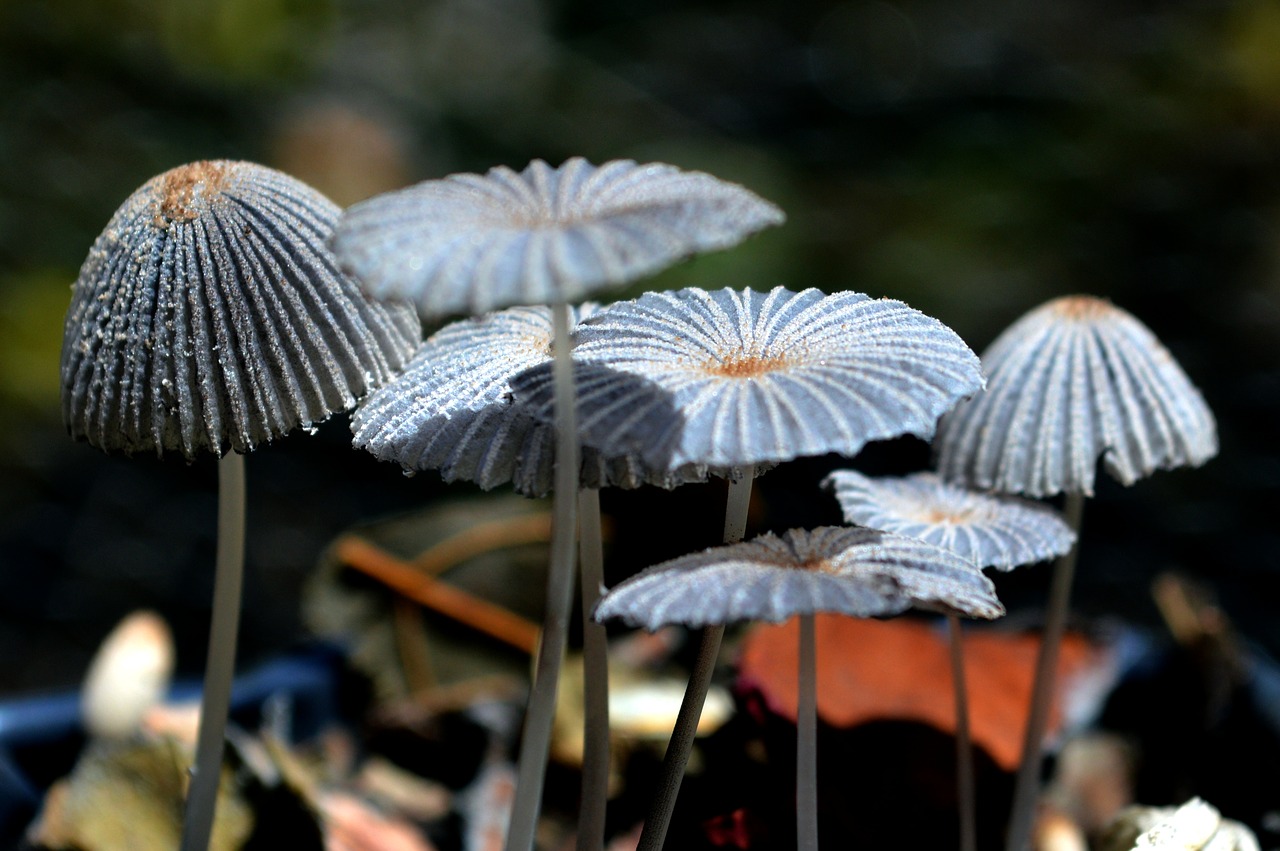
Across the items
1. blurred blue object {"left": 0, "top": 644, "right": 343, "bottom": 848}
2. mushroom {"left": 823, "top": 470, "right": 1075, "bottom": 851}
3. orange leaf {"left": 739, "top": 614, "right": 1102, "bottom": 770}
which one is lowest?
blurred blue object {"left": 0, "top": 644, "right": 343, "bottom": 848}

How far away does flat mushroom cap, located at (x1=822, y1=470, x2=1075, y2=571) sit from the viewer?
18.0 inches

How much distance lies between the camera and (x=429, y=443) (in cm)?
40

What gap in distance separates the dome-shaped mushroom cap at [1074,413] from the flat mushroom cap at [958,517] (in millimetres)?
10

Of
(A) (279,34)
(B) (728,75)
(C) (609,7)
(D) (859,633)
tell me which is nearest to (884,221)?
(B) (728,75)

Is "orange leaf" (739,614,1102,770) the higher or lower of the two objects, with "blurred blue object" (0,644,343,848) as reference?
higher

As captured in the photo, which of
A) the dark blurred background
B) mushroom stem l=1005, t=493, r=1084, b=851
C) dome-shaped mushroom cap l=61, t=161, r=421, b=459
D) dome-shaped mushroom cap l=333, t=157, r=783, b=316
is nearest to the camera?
dome-shaped mushroom cap l=333, t=157, r=783, b=316

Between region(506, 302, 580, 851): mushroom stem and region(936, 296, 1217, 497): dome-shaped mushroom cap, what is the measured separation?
0.68ft

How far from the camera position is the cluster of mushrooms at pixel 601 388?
1.06 ft

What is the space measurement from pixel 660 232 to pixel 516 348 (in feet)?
0.46

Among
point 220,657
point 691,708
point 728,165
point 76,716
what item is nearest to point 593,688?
point 691,708

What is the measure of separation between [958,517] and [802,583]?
0.63 ft

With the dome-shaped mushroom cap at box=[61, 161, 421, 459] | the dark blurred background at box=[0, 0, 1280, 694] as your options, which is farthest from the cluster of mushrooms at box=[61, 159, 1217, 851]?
the dark blurred background at box=[0, 0, 1280, 694]

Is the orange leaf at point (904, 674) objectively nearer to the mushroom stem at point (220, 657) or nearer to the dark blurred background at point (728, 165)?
the mushroom stem at point (220, 657)

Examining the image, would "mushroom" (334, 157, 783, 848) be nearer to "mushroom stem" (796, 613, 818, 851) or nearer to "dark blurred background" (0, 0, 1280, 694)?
"mushroom stem" (796, 613, 818, 851)
